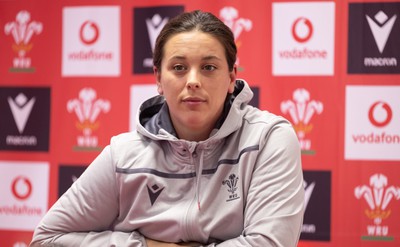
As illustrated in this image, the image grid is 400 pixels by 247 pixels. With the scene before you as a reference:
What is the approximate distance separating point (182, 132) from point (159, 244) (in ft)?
1.29

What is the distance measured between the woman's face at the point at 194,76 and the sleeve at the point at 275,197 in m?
0.23

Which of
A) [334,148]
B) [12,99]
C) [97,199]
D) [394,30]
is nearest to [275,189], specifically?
[97,199]

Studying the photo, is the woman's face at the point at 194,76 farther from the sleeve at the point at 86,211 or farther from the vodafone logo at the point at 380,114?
the vodafone logo at the point at 380,114

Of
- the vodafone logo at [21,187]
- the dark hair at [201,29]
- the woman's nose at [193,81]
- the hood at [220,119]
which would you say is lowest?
the vodafone logo at [21,187]

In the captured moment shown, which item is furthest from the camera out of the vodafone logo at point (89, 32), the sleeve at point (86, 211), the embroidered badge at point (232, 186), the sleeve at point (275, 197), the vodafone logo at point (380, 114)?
the vodafone logo at point (89, 32)

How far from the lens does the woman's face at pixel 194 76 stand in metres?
1.75

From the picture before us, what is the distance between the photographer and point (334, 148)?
2977 millimetres

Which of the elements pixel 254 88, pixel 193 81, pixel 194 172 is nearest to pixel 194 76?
pixel 193 81

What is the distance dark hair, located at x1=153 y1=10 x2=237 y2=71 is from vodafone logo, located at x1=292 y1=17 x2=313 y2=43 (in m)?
1.26

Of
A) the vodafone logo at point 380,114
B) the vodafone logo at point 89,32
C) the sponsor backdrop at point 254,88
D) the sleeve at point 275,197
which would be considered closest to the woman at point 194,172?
the sleeve at point 275,197

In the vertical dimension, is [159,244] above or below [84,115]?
below

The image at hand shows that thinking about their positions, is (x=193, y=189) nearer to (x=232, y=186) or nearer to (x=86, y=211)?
(x=232, y=186)

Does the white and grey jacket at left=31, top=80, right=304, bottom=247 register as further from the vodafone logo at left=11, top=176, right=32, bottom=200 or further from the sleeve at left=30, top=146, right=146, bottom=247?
the vodafone logo at left=11, top=176, right=32, bottom=200

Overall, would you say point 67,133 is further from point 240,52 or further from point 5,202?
point 240,52
